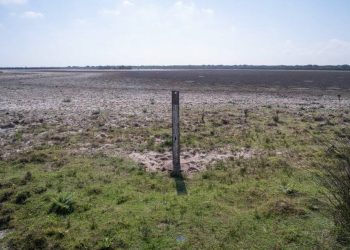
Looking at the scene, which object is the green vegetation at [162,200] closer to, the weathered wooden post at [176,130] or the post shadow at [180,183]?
the post shadow at [180,183]

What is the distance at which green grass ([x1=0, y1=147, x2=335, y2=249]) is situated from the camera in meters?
5.93

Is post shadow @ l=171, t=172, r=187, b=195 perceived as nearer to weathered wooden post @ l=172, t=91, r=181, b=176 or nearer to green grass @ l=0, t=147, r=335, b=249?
green grass @ l=0, t=147, r=335, b=249

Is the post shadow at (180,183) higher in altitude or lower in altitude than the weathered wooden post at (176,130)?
lower

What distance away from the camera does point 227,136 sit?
13781mm

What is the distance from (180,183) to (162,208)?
1.56 m

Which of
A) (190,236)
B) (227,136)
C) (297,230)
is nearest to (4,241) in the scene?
(190,236)

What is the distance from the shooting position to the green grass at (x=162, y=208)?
593 cm

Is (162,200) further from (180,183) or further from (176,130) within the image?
(176,130)

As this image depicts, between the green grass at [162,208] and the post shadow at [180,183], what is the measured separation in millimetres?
68

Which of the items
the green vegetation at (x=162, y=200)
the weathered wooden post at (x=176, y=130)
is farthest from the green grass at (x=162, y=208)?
the weathered wooden post at (x=176, y=130)

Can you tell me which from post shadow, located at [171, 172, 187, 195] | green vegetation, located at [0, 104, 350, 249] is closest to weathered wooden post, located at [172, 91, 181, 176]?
post shadow, located at [171, 172, 187, 195]

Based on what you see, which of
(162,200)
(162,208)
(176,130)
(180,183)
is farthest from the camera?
(176,130)

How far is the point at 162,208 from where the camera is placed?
7102mm

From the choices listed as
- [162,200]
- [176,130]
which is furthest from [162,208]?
[176,130]
